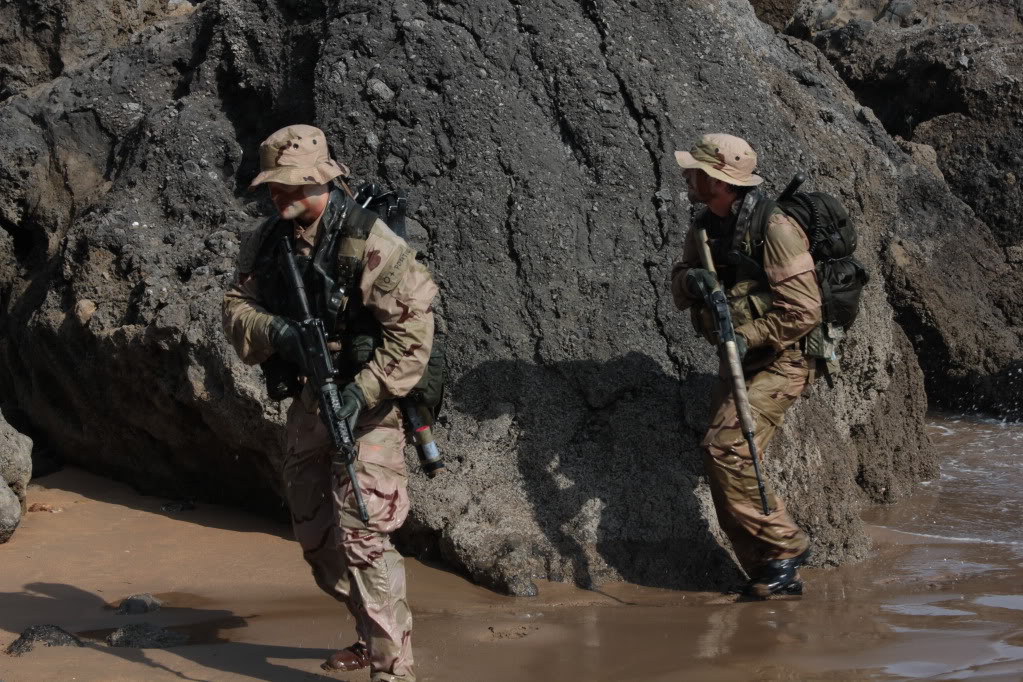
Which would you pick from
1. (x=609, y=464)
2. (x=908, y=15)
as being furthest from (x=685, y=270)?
(x=908, y=15)

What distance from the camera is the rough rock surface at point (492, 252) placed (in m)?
5.88

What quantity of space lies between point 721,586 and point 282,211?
102 inches

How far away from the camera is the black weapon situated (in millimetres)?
4180

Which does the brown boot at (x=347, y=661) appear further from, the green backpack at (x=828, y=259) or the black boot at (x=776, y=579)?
the green backpack at (x=828, y=259)

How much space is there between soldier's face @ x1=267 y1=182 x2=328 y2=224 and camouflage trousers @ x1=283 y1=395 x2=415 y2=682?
2.16 ft

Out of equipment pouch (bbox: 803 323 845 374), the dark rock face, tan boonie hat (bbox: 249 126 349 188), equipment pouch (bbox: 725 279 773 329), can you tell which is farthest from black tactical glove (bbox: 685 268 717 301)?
the dark rock face

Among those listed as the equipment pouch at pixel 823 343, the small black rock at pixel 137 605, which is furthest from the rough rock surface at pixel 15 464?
the equipment pouch at pixel 823 343

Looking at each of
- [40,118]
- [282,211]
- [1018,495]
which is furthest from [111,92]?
[1018,495]

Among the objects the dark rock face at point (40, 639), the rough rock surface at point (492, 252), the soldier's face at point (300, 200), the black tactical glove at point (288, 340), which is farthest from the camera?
the rough rock surface at point (492, 252)

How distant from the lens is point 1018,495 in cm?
734

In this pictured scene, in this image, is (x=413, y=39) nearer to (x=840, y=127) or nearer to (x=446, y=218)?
(x=446, y=218)

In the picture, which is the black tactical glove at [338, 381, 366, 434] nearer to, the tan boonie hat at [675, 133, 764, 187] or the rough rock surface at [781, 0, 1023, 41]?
the tan boonie hat at [675, 133, 764, 187]

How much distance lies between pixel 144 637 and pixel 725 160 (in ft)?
9.96

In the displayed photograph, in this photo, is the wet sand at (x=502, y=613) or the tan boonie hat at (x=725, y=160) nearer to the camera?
the wet sand at (x=502, y=613)
